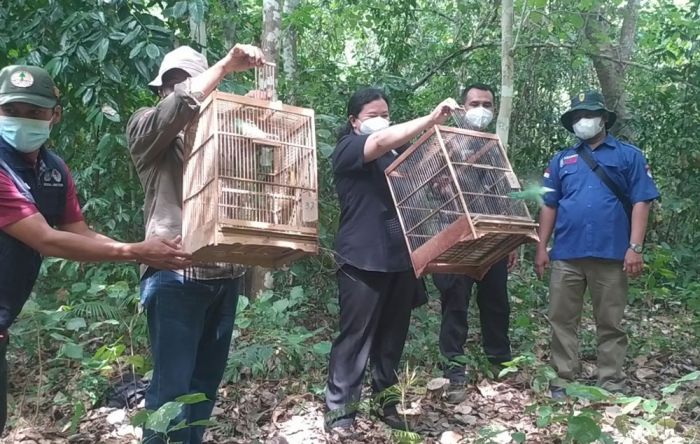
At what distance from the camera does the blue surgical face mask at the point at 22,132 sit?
2.31m

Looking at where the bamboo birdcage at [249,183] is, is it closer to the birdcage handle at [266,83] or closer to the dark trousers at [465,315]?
the birdcage handle at [266,83]

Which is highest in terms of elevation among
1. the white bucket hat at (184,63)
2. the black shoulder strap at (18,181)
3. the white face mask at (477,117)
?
the white face mask at (477,117)

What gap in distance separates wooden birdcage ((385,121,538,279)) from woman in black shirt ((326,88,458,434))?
0.10 m

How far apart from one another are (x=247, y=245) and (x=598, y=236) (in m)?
2.50

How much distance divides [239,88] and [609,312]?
2.72 metres

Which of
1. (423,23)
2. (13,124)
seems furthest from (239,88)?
(423,23)

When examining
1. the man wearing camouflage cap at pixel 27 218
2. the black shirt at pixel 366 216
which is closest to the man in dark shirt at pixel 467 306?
the black shirt at pixel 366 216

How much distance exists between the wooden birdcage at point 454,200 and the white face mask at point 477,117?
589 mm

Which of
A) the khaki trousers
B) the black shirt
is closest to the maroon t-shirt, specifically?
the black shirt

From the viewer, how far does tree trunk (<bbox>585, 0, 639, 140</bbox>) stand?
7.44 m

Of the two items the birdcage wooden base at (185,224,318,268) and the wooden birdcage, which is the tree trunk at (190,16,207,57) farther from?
the birdcage wooden base at (185,224,318,268)

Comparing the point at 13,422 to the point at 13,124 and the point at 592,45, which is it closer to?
the point at 13,124

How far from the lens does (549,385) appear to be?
12.9 feet

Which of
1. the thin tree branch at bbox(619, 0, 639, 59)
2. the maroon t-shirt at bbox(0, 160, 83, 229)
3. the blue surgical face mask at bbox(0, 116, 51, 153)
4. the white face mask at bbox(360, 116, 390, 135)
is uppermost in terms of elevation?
the thin tree branch at bbox(619, 0, 639, 59)
